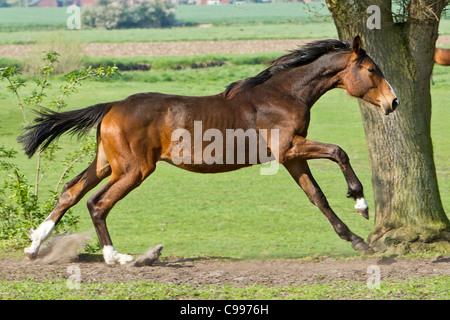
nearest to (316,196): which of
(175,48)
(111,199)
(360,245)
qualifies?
(360,245)

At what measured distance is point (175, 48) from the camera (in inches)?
1515

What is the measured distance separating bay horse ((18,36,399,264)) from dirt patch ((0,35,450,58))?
27683mm

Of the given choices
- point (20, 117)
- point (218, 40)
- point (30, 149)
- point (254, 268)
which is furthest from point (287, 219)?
point (218, 40)

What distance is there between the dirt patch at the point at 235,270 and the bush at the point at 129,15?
45272 mm

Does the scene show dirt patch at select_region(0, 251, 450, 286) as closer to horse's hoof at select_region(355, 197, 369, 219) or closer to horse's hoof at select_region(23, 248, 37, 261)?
horse's hoof at select_region(23, 248, 37, 261)

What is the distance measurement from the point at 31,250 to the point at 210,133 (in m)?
2.11

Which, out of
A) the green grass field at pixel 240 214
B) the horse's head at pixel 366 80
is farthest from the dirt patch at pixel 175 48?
the horse's head at pixel 366 80

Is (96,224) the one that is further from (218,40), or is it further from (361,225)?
(218,40)

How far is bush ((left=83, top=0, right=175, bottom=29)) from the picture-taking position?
52875 millimetres

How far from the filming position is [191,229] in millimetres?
11062

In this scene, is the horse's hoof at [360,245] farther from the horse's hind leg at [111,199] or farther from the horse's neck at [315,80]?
the horse's hind leg at [111,199]

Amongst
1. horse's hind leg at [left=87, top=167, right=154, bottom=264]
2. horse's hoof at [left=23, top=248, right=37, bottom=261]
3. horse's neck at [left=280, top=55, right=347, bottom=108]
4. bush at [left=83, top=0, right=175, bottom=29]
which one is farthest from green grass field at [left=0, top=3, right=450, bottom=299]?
bush at [left=83, top=0, right=175, bottom=29]

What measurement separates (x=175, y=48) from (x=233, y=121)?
1257 inches

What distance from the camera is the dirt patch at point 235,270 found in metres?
6.52
